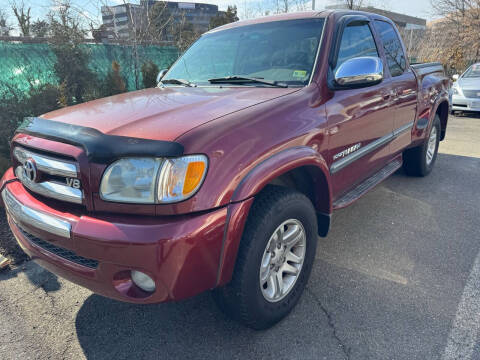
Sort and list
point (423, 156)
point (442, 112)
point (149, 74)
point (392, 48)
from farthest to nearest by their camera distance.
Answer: point (149, 74) → point (442, 112) → point (423, 156) → point (392, 48)

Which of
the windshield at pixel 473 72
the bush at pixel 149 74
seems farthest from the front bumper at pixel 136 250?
the windshield at pixel 473 72

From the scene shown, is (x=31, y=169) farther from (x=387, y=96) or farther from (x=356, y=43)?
(x=387, y=96)

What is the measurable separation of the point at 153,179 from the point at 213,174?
27 cm

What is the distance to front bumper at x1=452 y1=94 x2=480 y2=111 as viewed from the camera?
9.12 m

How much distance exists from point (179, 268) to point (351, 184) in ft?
6.16

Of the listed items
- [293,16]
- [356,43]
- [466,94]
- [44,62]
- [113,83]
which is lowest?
[466,94]

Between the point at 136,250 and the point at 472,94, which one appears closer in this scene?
the point at 136,250

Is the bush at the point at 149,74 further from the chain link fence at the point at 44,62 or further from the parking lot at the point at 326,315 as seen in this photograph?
the parking lot at the point at 326,315

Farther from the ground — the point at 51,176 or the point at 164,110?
the point at 164,110

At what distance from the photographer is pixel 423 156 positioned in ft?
14.6

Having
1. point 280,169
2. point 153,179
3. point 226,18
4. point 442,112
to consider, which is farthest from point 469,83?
point 226,18

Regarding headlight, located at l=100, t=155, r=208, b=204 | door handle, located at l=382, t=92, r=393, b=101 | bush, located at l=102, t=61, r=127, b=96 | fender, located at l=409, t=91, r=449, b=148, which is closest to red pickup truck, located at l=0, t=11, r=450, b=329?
headlight, located at l=100, t=155, r=208, b=204

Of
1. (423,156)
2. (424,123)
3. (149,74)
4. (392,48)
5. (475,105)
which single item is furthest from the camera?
(475,105)

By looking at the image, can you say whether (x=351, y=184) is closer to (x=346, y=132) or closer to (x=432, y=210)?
(x=346, y=132)
